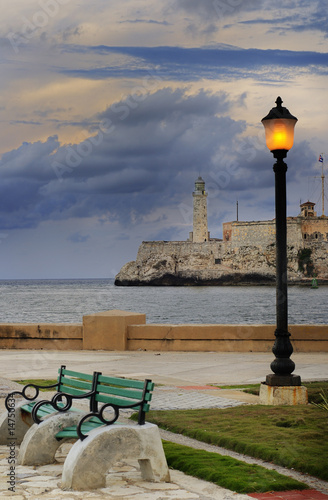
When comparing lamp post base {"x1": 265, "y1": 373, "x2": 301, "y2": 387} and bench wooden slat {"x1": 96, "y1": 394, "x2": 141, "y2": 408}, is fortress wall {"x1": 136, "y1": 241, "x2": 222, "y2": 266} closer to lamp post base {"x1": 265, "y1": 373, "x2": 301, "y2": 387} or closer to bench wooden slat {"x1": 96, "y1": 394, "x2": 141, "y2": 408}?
lamp post base {"x1": 265, "y1": 373, "x2": 301, "y2": 387}

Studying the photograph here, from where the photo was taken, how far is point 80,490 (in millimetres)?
5508

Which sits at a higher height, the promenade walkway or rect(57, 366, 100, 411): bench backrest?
rect(57, 366, 100, 411): bench backrest

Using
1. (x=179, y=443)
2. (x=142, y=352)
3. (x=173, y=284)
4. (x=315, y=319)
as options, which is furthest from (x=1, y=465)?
(x=173, y=284)

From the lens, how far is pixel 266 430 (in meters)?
7.51

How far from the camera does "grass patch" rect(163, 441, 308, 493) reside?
568 centimetres

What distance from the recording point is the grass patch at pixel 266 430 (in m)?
6.48

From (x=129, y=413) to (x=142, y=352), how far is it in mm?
6824

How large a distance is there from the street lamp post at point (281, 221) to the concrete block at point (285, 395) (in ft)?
0.61

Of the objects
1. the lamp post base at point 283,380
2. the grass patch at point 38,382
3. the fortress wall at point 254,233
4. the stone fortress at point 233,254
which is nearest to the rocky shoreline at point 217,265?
the stone fortress at point 233,254

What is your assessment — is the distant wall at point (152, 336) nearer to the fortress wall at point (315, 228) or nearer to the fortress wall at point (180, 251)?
the fortress wall at point (315, 228)

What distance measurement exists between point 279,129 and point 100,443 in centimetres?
570

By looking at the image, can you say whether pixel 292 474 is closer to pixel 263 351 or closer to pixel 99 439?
pixel 99 439

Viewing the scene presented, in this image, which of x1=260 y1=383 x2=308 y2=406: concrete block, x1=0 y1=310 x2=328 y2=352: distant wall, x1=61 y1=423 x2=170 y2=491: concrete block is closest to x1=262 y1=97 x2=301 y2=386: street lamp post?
x1=260 y1=383 x2=308 y2=406: concrete block

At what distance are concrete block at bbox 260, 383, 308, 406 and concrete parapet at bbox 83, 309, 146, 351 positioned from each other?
722 centimetres
